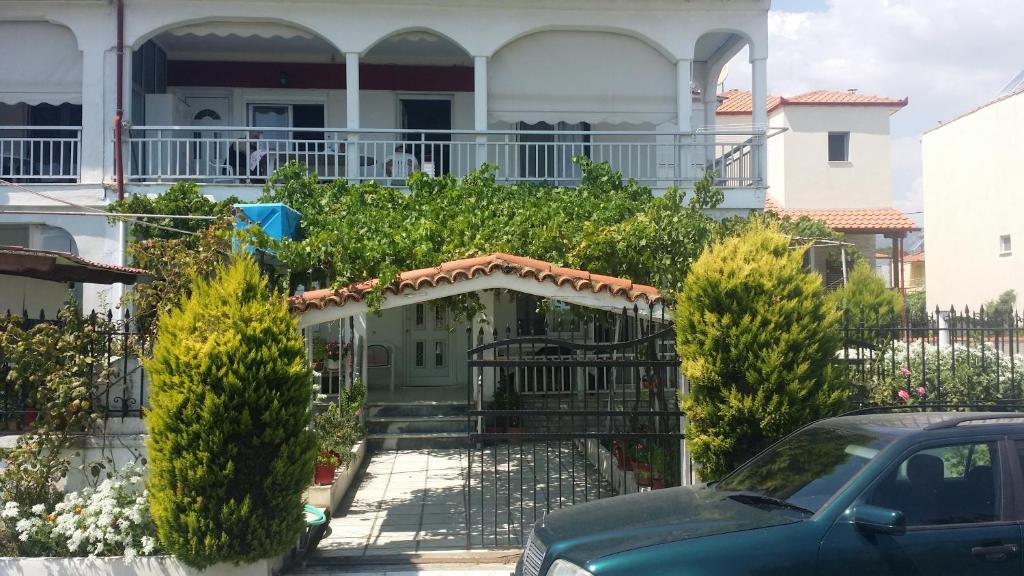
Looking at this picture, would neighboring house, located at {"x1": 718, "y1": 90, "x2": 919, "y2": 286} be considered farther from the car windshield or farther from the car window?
the car window

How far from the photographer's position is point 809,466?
15.9ft

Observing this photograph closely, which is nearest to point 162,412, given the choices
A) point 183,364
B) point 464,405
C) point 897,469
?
point 183,364

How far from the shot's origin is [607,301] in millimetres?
7473

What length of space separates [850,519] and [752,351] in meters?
2.40

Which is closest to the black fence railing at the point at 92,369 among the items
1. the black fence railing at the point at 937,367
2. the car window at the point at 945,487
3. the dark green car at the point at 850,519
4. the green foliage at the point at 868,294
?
the dark green car at the point at 850,519

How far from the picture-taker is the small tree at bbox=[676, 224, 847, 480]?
645 centimetres

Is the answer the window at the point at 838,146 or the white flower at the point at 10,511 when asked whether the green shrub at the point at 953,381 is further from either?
the window at the point at 838,146

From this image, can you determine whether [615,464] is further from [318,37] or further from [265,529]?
[318,37]

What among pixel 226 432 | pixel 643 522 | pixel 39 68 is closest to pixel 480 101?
pixel 39 68

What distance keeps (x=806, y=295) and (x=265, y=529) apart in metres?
4.58

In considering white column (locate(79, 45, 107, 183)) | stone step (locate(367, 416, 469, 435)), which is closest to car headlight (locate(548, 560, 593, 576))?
Answer: stone step (locate(367, 416, 469, 435))

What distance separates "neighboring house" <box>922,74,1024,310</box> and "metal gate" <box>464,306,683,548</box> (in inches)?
632

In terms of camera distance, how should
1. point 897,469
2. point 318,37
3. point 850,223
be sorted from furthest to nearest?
point 850,223 → point 318,37 → point 897,469

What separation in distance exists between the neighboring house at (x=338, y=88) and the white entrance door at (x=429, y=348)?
2.97 metres
